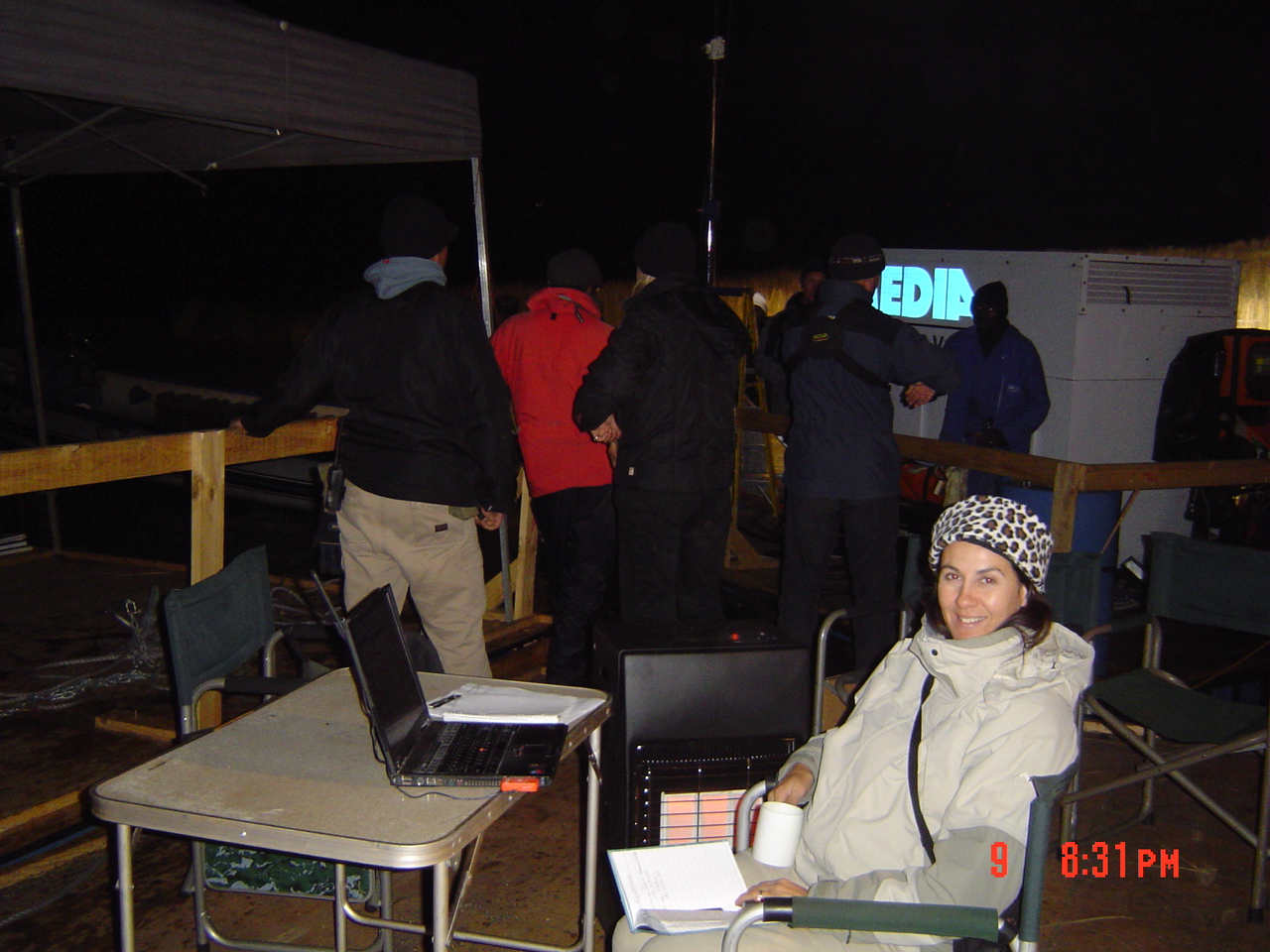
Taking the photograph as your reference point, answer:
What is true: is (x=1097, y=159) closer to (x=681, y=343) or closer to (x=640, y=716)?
(x=681, y=343)

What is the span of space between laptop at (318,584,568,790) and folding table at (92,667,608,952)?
0.12ft

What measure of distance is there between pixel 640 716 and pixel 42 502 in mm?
10188

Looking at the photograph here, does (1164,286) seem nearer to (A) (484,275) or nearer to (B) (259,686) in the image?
(A) (484,275)

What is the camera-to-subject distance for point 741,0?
70.8 ft

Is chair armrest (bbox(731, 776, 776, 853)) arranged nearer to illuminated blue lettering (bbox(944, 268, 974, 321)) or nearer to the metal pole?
illuminated blue lettering (bbox(944, 268, 974, 321))

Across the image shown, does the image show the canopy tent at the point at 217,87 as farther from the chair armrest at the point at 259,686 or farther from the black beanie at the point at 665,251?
the chair armrest at the point at 259,686

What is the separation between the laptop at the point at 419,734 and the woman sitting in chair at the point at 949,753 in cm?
38

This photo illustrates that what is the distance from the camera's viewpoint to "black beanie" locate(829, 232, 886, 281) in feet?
12.4

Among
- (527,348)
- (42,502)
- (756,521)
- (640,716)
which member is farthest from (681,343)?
(42,502)

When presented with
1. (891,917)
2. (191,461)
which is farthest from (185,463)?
(891,917)

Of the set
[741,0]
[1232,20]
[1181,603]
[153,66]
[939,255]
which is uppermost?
[741,0]

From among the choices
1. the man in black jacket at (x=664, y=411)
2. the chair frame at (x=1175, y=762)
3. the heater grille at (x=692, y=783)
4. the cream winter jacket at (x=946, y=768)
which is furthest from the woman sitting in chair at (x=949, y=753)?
the man in black jacket at (x=664, y=411)

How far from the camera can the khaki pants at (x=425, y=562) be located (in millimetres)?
3201

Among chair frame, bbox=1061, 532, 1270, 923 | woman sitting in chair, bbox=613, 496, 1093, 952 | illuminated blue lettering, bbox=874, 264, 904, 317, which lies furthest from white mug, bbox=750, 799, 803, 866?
illuminated blue lettering, bbox=874, 264, 904, 317
